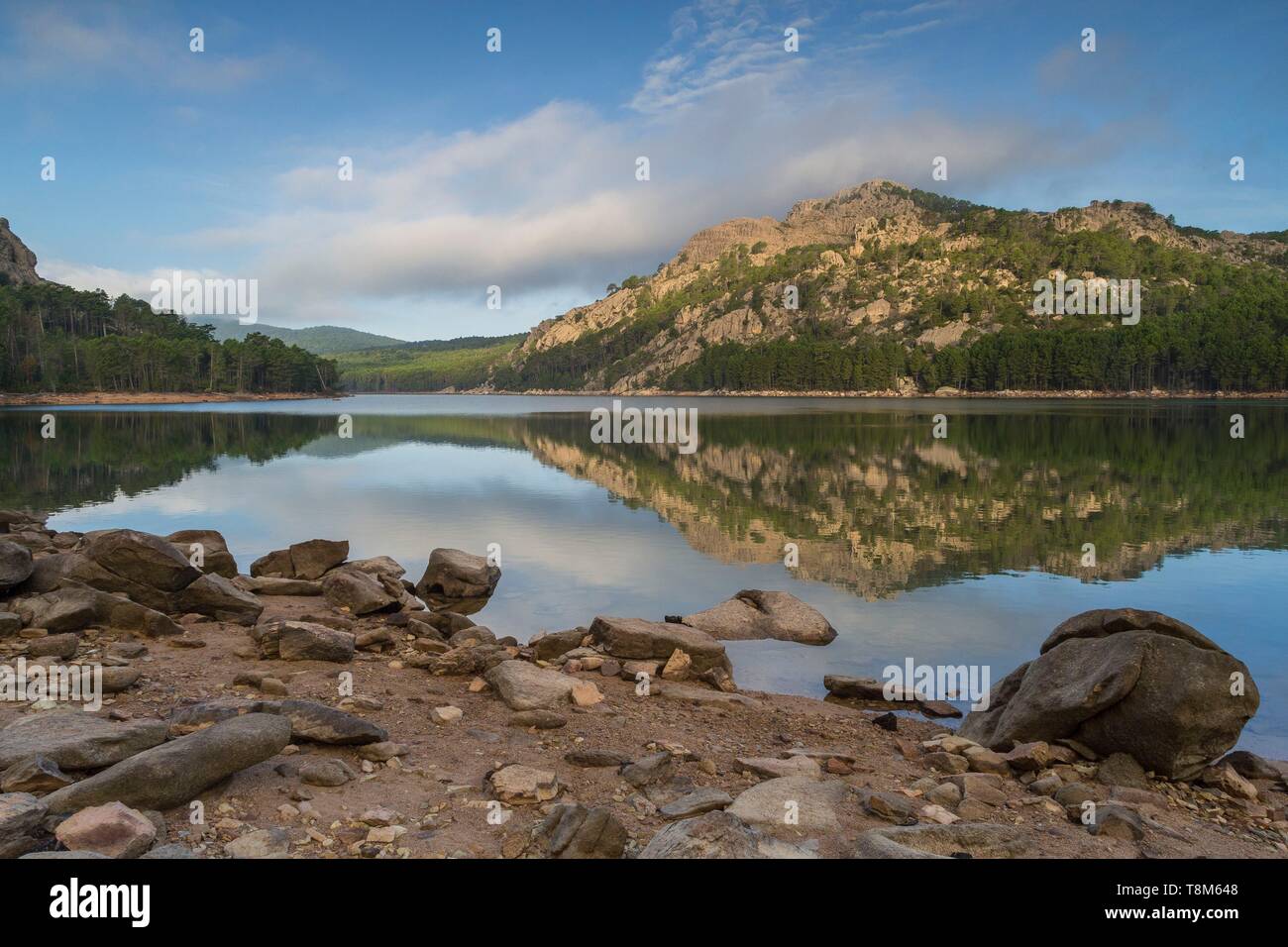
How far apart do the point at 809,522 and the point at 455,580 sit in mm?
14656

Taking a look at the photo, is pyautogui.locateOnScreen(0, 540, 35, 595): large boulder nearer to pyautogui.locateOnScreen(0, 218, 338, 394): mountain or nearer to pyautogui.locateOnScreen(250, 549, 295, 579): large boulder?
pyautogui.locateOnScreen(250, 549, 295, 579): large boulder

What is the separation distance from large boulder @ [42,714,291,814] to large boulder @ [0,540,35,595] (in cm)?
963

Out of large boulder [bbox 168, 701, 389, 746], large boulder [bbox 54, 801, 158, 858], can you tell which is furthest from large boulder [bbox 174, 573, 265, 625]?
large boulder [bbox 54, 801, 158, 858]

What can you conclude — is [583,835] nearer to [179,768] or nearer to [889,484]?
[179,768]

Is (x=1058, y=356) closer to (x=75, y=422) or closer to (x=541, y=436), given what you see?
(x=541, y=436)

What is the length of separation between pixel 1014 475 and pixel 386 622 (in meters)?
36.3

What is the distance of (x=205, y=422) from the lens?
95375 millimetres

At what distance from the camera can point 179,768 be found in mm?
7219

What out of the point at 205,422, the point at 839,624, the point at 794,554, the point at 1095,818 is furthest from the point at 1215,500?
the point at 205,422

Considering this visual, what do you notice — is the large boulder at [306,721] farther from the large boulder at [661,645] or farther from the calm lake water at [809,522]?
the calm lake water at [809,522]

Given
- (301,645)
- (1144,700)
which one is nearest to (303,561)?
(301,645)

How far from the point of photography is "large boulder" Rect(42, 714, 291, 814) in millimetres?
6770

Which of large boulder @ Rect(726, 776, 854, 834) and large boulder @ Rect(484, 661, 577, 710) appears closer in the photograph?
large boulder @ Rect(726, 776, 854, 834)

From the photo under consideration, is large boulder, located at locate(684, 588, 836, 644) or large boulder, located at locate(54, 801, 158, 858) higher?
large boulder, located at locate(54, 801, 158, 858)
